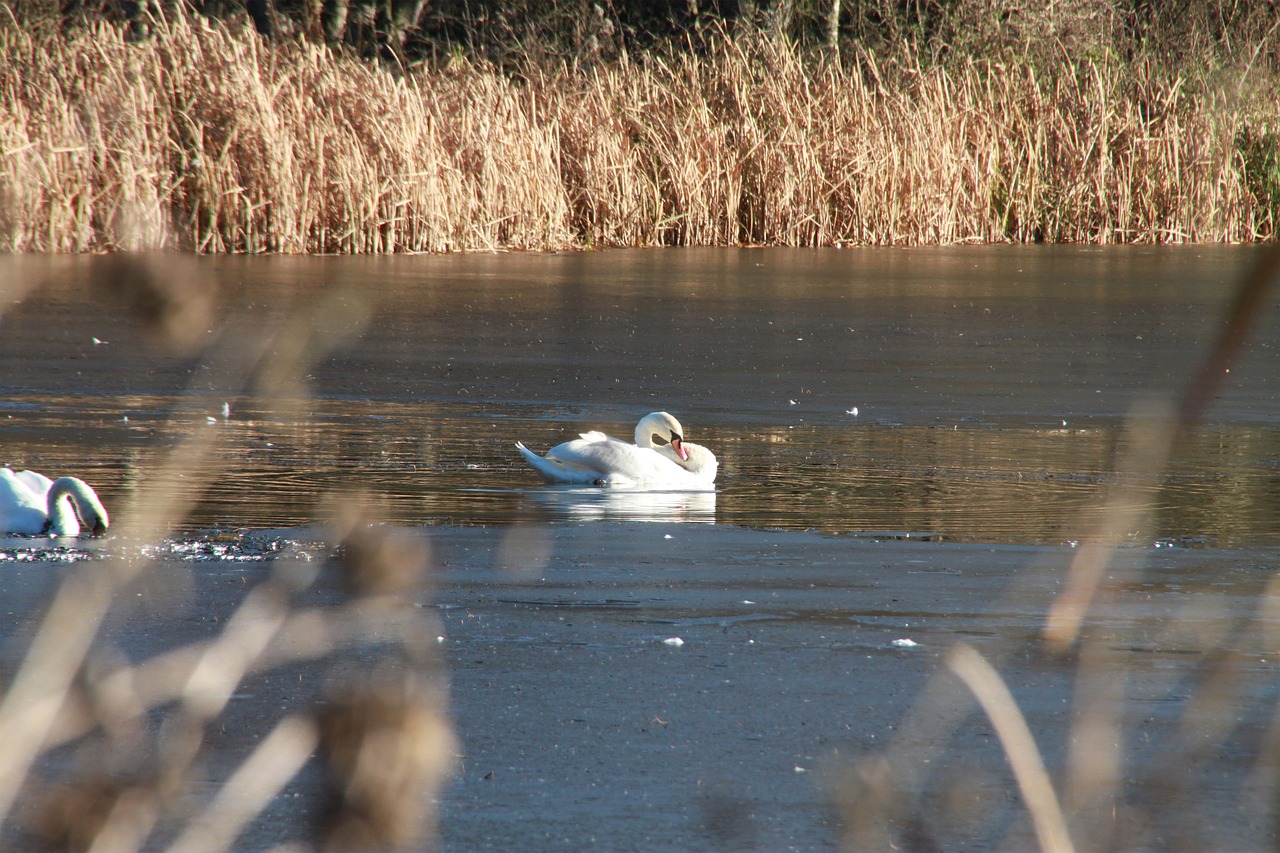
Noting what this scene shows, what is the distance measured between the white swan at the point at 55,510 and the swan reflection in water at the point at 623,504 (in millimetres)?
1542

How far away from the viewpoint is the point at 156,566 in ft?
17.5

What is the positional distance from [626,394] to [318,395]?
1584mm

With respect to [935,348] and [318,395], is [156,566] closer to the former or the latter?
[318,395]

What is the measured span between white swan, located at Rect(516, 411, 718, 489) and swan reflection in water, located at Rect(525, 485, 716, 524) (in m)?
0.06

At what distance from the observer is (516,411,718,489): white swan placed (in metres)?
7.31

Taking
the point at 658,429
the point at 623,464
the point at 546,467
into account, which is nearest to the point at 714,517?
the point at 623,464

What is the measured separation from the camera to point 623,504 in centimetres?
705

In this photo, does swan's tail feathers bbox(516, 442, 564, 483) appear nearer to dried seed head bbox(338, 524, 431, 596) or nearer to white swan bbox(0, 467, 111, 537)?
white swan bbox(0, 467, 111, 537)

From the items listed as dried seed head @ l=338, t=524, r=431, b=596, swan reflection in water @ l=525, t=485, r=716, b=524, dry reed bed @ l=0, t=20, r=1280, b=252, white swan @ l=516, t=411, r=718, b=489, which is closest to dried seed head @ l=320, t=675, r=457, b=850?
dried seed head @ l=338, t=524, r=431, b=596

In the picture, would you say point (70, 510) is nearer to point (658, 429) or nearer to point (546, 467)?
point (546, 467)

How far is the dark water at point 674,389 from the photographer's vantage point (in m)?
6.79

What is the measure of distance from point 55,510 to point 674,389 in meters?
4.84

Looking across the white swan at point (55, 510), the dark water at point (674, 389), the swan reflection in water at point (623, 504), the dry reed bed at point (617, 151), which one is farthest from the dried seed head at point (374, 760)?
the dry reed bed at point (617, 151)

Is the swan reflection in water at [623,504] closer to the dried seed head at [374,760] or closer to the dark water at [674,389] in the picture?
the dark water at [674,389]
